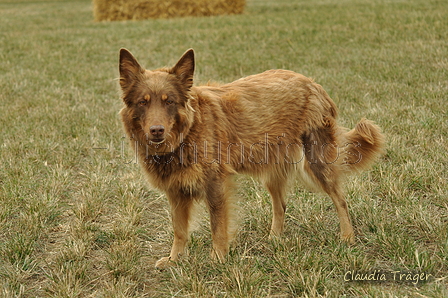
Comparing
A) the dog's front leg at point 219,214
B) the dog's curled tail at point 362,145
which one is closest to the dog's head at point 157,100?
the dog's front leg at point 219,214

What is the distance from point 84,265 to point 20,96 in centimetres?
596

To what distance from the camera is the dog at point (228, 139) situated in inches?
128

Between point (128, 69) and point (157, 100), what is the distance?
1.08 ft

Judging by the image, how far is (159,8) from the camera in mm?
19688

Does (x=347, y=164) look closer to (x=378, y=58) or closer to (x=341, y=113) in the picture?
(x=341, y=113)

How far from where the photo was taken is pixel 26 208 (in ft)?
13.8

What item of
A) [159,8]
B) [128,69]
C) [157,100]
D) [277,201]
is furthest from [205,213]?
[159,8]

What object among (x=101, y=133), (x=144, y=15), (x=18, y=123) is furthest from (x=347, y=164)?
(x=144, y=15)

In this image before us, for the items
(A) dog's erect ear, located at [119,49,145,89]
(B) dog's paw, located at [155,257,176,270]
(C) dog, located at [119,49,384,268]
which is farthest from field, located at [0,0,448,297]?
(A) dog's erect ear, located at [119,49,145,89]

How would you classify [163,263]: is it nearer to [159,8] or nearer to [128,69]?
[128,69]

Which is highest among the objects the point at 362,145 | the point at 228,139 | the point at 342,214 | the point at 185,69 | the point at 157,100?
the point at 185,69

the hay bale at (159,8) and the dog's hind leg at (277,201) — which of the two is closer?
the dog's hind leg at (277,201)

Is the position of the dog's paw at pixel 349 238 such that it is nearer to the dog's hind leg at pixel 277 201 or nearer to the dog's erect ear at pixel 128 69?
the dog's hind leg at pixel 277 201

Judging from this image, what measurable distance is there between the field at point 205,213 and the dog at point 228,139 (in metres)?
0.27
